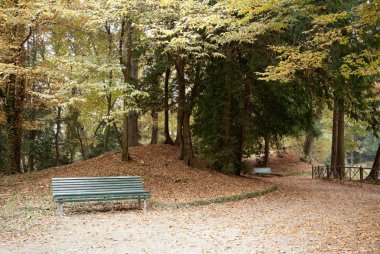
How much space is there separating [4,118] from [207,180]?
8734 mm

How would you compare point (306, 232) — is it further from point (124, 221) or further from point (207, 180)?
point (207, 180)

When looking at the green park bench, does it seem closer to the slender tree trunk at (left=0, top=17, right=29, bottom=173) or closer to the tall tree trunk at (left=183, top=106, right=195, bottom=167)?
the tall tree trunk at (left=183, top=106, right=195, bottom=167)

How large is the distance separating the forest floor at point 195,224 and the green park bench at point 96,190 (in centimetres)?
41

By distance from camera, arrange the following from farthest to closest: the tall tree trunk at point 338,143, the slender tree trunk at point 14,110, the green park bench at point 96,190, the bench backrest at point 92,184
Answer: the tall tree trunk at point 338,143 < the slender tree trunk at point 14,110 < the bench backrest at point 92,184 < the green park bench at point 96,190

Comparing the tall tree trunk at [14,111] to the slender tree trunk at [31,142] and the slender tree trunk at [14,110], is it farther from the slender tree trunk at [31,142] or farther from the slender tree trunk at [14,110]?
the slender tree trunk at [31,142]

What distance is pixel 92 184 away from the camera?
894 cm

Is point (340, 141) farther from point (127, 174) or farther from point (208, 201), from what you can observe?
point (127, 174)

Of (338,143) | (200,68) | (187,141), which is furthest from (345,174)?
(200,68)

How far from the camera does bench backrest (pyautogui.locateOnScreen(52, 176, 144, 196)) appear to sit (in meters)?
8.56

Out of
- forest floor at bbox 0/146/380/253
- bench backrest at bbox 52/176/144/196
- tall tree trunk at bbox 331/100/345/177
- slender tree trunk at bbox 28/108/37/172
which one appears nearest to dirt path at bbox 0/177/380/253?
forest floor at bbox 0/146/380/253

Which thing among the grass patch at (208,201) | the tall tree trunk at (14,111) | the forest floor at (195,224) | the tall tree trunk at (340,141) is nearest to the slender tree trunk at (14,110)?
the tall tree trunk at (14,111)

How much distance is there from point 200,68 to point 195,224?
32.6ft

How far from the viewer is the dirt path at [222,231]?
18.9 feet

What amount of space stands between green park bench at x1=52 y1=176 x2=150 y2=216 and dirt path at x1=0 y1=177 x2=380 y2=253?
0.42 m
